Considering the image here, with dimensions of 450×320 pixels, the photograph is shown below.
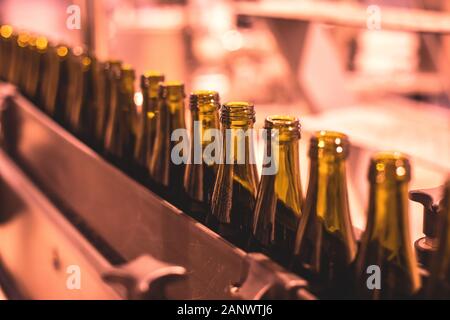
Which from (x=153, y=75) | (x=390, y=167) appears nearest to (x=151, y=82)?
(x=153, y=75)

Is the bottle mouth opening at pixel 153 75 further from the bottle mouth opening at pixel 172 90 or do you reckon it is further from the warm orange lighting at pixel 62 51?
the warm orange lighting at pixel 62 51

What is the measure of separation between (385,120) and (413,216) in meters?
0.58

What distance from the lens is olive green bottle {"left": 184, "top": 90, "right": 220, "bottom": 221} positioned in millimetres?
797

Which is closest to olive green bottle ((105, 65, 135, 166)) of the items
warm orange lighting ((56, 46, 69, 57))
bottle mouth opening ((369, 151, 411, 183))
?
warm orange lighting ((56, 46, 69, 57))

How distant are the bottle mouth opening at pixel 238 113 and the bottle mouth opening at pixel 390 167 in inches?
8.2

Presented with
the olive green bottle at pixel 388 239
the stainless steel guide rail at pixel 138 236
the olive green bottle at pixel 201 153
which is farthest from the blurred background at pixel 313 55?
the olive green bottle at pixel 388 239

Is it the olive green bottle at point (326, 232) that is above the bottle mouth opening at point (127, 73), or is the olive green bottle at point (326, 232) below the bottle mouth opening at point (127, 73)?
below

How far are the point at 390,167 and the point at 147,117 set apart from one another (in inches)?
22.2

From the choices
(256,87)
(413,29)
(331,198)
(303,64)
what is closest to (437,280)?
(331,198)

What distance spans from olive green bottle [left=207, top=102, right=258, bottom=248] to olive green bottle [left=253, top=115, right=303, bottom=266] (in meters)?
0.02

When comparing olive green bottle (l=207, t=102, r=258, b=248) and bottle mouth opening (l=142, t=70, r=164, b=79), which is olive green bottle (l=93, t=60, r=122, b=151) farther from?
olive green bottle (l=207, t=102, r=258, b=248)

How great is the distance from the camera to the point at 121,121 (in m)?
1.12

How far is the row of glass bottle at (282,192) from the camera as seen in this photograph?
0.57 m
